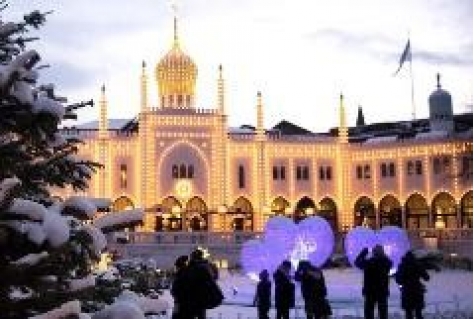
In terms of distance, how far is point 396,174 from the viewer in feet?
183

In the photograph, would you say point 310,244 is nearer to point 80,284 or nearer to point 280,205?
point 80,284

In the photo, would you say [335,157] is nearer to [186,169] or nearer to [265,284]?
[186,169]

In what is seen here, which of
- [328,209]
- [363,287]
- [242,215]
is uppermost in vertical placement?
[328,209]

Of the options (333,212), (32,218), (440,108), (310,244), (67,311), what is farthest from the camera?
(440,108)

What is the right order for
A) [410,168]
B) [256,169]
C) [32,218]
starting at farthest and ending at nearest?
[410,168] → [256,169] → [32,218]

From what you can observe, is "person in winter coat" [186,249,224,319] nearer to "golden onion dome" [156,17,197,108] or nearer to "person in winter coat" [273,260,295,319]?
"person in winter coat" [273,260,295,319]

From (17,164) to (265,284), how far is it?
12984 millimetres

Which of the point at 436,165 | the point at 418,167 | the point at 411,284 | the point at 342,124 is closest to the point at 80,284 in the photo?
the point at 411,284

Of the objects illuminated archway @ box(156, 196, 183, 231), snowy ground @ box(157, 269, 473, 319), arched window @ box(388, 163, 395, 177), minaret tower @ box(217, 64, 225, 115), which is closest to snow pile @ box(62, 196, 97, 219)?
snowy ground @ box(157, 269, 473, 319)

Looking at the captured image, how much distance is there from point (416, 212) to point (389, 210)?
1.76 m

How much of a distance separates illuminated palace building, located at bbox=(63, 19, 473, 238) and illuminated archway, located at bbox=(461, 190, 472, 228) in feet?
0.25

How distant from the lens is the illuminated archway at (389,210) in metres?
55.8

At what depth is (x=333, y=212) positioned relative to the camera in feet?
186

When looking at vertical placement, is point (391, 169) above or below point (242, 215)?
above
